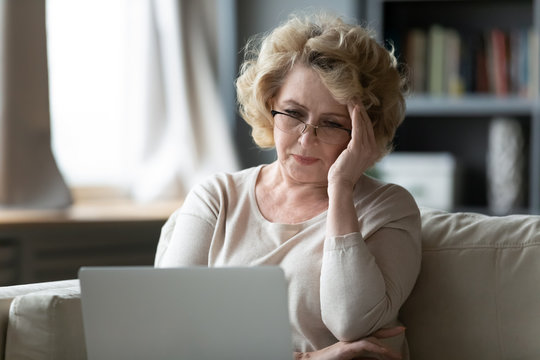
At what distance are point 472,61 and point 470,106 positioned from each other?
0.67ft

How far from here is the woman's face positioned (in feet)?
5.56

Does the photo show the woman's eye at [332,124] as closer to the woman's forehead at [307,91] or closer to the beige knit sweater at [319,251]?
the woman's forehead at [307,91]

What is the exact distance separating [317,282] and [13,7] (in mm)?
1866

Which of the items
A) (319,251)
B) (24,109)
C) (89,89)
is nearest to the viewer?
(319,251)

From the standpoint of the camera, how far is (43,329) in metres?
1.59

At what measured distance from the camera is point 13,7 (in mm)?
2961

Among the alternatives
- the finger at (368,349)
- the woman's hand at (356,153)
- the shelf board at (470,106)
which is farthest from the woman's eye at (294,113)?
the shelf board at (470,106)

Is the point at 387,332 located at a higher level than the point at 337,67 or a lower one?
lower

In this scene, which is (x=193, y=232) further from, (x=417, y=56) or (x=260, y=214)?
(x=417, y=56)

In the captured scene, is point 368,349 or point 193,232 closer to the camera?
point 368,349

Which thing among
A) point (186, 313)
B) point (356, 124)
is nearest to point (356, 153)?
point (356, 124)

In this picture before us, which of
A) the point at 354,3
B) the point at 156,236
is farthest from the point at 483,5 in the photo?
the point at 156,236

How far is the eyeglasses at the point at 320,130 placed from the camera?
1.71 metres

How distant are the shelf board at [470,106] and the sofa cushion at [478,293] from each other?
6.32 feet
